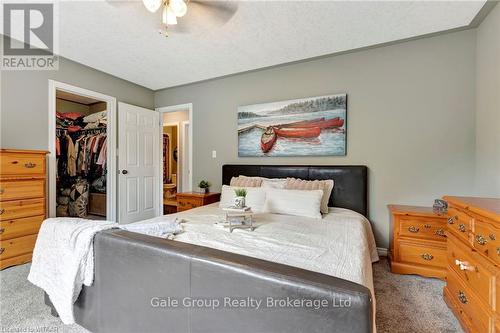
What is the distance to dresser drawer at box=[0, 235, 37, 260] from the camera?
7.65 feet

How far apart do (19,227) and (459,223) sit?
4084 mm

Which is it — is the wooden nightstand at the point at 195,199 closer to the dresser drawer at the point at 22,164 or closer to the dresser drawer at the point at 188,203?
the dresser drawer at the point at 188,203

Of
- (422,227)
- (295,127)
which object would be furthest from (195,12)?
(422,227)

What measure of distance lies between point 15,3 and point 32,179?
173 centimetres

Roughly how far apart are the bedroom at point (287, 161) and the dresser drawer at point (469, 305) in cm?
2

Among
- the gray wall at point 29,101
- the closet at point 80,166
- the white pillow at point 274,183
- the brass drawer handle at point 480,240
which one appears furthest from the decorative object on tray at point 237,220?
the closet at point 80,166

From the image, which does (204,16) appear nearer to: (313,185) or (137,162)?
(313,185)

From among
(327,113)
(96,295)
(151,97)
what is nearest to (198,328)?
(96,295)

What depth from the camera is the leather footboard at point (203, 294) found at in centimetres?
76

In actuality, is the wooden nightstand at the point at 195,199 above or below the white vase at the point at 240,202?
below

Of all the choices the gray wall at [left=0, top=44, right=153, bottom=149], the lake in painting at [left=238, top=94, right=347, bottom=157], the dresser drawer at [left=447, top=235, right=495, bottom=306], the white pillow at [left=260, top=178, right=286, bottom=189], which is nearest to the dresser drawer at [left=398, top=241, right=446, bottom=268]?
the dresser drawer at [left=447, top=235, right=495, bottom=306]

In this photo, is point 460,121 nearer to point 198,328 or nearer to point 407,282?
point 407,282

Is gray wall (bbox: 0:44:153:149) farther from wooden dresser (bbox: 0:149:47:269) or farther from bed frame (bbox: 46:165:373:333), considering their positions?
bed frame (bbox: 46:165:373:333)

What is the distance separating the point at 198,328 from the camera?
3.30 feet
